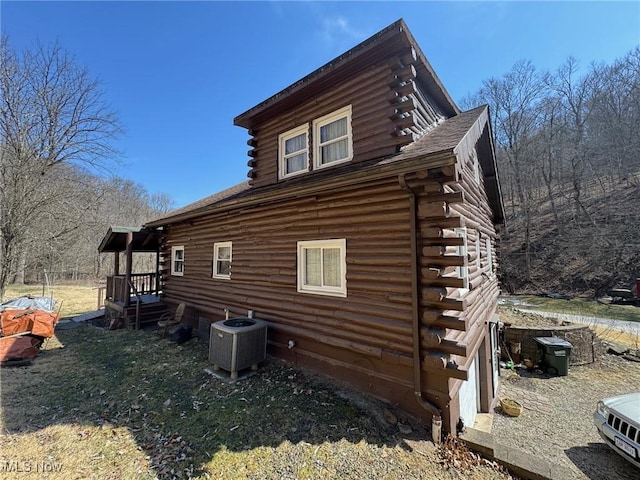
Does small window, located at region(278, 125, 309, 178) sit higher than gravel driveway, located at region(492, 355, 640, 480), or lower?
higher

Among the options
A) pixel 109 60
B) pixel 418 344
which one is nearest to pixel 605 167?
pixel 418 344

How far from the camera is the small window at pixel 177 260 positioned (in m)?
10.3

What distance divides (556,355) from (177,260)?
13716mm

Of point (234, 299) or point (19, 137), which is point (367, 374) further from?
point (19, 137)

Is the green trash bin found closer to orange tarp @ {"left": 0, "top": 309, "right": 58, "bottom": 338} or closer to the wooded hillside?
the wooded hillside

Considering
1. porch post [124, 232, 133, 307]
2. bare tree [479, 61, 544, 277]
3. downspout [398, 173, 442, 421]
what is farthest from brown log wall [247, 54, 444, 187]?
bare tree [479, 61, 544, 277]

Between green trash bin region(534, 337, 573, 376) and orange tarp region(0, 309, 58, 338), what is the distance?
15.4m

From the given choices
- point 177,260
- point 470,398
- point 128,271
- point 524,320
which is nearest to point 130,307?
point 128,271

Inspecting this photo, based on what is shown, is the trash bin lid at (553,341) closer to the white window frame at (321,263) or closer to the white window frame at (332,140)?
the white window frame at (321,263)

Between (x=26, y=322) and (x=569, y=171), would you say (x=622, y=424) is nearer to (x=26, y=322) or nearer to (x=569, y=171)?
(x=26, y=322)

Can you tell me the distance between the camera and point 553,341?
9.33m

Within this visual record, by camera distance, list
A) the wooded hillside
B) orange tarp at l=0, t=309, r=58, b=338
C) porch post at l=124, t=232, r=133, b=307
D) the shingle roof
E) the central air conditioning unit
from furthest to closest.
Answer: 1. the wooded hillside
2. porch post at l=124, t=232, r=133, b=307
3. orange tarp at l=0, t=309, r=58, b=338
4. the central air conditioning unit
5. the shingle roof

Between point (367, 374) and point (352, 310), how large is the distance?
3.73 ft

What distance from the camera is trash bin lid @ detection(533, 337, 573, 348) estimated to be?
907 centimetres
